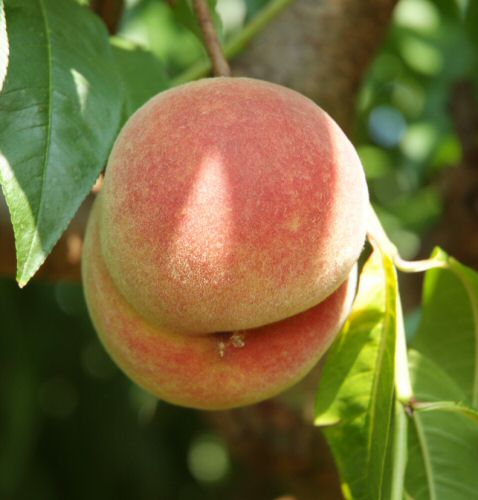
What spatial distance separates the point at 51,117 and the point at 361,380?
0.41m

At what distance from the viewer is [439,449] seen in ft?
3.28

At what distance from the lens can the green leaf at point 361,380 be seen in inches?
36.6

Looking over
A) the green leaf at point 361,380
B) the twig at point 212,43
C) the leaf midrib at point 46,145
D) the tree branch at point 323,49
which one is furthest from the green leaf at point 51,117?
the tree branch at point 323,49

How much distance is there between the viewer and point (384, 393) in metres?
0.90

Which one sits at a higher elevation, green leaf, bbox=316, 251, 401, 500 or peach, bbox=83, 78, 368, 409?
peach, bbox=83, 78, 368, 409

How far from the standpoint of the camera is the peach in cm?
77

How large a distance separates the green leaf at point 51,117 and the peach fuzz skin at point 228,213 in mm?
43

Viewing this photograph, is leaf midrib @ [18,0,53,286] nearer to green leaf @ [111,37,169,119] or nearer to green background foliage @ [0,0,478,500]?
green background foliage @ [0,0,478,500]

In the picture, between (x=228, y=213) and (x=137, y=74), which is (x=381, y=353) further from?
(x=137, y=74)

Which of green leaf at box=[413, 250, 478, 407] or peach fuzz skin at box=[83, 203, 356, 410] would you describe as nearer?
peach fuzz skin at box=[83, 203, 356, 410]

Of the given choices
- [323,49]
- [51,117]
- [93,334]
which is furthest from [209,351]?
[93,334]

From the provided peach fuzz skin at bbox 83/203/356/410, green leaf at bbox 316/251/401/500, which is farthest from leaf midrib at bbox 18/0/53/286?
green leaf at bbox 316/251/401/500

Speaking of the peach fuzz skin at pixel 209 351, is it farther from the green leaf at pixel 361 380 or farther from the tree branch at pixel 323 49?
the tree branch at pixel 323 49

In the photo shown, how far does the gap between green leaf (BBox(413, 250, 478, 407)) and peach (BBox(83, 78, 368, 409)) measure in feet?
0.82
